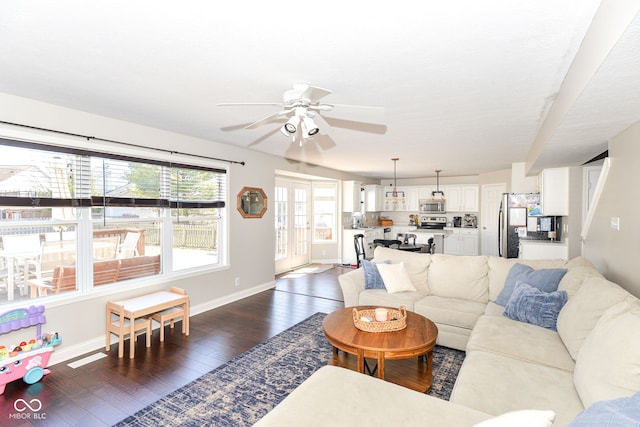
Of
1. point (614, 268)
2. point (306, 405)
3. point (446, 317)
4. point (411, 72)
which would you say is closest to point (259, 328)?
point (446, 317)

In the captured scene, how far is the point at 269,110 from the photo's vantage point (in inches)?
126

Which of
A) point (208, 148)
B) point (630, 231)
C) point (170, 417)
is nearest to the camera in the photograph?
point (170, 417)

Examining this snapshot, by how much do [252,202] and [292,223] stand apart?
8.00ft

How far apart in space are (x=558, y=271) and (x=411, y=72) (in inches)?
92.8

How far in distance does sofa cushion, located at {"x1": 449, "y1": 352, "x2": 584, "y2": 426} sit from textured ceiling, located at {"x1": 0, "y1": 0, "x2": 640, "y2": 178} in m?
1.72

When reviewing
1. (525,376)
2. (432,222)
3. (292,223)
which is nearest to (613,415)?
(525,376)

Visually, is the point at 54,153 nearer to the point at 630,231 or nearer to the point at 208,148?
the point at 208,148

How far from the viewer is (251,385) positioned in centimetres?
268

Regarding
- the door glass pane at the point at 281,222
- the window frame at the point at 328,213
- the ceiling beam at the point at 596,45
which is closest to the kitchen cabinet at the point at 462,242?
the window frame at the point at 328,213

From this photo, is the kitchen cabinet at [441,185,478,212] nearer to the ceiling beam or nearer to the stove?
the stove

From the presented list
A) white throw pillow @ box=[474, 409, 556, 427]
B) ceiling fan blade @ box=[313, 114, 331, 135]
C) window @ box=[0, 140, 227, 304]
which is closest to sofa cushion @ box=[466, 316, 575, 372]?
white throw pillow @ box=[474, 409, 556, 427]

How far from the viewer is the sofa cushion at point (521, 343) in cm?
215

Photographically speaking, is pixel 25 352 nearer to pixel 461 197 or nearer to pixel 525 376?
pixel 525 376

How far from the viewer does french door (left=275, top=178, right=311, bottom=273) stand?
24.1 ft
